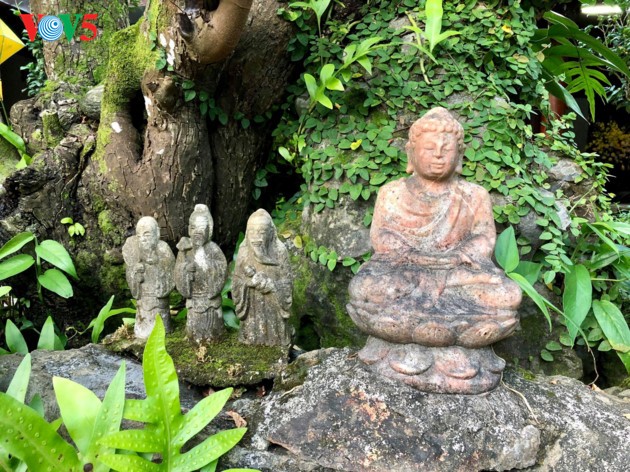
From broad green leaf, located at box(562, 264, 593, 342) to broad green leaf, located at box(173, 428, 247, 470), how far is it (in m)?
2.24

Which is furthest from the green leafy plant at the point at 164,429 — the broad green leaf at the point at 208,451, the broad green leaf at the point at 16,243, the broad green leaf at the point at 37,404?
the broad green leaf at the point at 16,243

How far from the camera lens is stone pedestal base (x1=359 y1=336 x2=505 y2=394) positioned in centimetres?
243

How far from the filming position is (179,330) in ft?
11.3

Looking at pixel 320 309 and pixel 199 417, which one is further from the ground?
pixel 199 417

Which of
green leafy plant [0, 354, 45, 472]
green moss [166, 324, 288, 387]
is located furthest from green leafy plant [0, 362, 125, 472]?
green moss [166, 324, 288, 387]

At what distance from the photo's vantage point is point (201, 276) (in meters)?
3.18

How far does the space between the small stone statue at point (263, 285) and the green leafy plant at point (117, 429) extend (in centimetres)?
85

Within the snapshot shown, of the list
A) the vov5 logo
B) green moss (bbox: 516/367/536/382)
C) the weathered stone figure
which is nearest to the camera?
the weathered stone figure

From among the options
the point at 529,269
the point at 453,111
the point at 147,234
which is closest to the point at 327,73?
the point at 453,111

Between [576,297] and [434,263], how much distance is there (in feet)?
4.39

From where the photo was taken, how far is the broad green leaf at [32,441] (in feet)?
6.45

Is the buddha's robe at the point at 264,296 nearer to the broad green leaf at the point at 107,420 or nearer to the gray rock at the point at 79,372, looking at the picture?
the gray rock at the point at 79,372

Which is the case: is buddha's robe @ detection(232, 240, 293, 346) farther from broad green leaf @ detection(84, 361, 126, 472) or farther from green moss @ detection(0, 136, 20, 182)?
green moss @ detection(0, 136, 20, 182)

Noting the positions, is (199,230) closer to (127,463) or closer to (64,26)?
(127,463)
